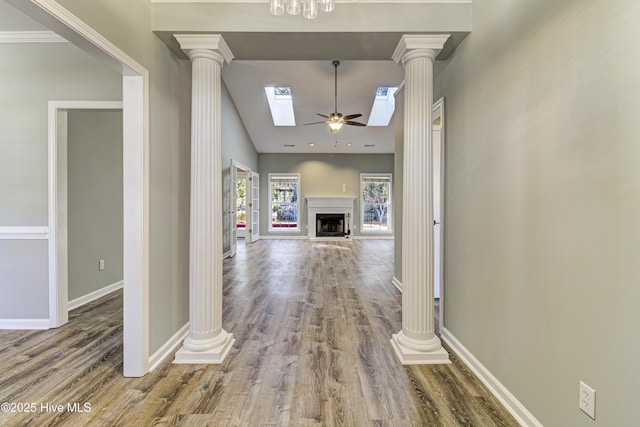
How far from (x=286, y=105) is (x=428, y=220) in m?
6.28

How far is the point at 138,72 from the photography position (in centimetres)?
195

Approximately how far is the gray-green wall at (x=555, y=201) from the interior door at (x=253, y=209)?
6.92m

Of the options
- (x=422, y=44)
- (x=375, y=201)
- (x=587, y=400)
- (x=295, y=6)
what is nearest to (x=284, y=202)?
(x=375, y=201)

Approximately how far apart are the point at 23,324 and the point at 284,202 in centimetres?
711

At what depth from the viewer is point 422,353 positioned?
7.23 feet

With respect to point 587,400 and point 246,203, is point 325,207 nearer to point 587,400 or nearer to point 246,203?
point 246,203

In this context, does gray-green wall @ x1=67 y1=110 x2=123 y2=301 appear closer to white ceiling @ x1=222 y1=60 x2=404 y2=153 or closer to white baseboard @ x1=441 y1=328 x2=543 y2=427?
white ceiling @ x1=222 y1=60 x2=404 y2=153

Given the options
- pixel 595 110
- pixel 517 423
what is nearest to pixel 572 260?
pixel 595 110

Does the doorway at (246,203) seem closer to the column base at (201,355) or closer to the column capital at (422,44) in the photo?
the column base at (201,355)

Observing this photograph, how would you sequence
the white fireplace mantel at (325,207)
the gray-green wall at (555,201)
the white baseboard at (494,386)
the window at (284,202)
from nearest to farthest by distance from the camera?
the gray-green wall at (555,201) < the white baseboard at (494,386) < the white fireplace mantel at (325,207) < the window at (284,202)

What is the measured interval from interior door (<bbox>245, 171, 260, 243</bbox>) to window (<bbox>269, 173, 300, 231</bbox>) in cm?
56

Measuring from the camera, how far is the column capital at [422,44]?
7.22ft

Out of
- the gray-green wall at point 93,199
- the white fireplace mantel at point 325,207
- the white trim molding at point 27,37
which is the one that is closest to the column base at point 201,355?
the gray-green wall at point 93,199

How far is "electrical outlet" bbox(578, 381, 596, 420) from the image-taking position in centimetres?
120
